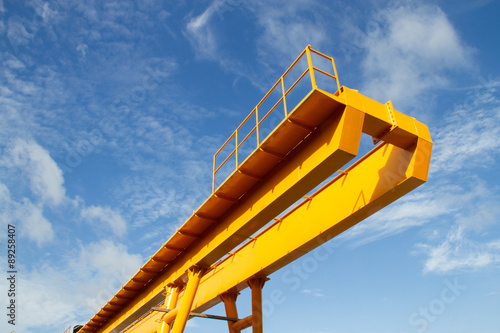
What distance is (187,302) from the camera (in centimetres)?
838

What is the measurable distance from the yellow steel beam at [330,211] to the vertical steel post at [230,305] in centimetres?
22

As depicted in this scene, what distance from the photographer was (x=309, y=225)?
795cm

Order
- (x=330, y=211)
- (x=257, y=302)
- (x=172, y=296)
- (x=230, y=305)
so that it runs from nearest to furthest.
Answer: (x=330, y=211) < (x=257, y=302) < (x=172, y=296) < (x=230, y=305)

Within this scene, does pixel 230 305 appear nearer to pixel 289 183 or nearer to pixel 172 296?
pixel 172 296

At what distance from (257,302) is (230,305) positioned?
1.36 m

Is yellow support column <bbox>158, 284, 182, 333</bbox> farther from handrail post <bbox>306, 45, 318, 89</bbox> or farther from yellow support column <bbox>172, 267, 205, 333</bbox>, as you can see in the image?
handrail post <bbox>306, 45, 318, 89</bbox>

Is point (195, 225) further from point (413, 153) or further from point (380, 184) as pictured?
point (413, 153)

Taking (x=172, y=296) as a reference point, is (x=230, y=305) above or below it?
below

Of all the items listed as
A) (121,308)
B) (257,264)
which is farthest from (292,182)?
(121,308)

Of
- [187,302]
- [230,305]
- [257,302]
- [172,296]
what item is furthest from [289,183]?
[172,296]

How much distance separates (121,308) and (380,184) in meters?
12.5

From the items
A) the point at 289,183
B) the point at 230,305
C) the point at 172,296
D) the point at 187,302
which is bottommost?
the point at 187,302

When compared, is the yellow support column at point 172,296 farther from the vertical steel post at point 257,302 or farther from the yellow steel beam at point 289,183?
the vertical steel post at point 257,302

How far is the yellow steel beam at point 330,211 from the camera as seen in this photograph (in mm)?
5879
